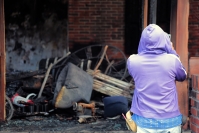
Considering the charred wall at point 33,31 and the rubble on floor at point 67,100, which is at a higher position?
the charred wall at point 33,31

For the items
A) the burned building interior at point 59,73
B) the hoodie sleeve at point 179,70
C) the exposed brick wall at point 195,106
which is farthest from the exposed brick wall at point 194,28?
the hoodie sleeve at point 179,70

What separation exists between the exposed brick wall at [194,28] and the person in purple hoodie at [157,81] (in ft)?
20.6

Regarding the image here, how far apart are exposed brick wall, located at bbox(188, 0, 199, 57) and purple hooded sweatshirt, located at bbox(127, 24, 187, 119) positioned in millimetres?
6276

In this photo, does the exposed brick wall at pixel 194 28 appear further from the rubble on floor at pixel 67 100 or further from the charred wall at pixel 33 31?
the charred wall at pixel 33 31

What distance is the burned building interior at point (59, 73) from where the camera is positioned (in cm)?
617

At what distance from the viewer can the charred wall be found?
30.3 ft

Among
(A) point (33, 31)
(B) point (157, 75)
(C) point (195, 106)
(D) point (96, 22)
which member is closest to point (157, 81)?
(B) point (157, 75)

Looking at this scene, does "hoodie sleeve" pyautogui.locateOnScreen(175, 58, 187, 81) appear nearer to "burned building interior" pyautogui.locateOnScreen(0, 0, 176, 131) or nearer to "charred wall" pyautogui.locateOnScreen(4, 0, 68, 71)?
"burned building interior" pyautogui.locateOnScreen(0, 0, 176, 131)

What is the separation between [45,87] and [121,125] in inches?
90.9

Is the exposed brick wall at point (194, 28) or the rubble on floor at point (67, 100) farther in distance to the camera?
the exposed brick wall at point (194, 28)

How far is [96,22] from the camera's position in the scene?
9.28 meters

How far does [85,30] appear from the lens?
9.28 metres

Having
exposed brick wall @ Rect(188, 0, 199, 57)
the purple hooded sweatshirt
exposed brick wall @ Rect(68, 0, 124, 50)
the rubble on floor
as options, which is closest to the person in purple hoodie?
the purple hooded sweatshirt

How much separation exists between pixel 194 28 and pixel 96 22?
2508mm
